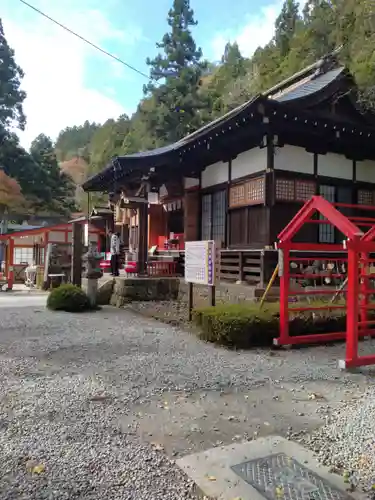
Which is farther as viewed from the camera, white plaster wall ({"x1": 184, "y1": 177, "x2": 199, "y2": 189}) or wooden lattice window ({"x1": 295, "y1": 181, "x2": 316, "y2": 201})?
white plaster wall ({"x1": 184, "y1": 177, "x2": 199, "y2": 189})

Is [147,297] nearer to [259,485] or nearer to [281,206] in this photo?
[281,206]

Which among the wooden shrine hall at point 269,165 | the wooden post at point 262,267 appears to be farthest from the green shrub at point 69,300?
the wooden post at point 262,267

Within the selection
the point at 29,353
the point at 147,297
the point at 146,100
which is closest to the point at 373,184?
the point at 147,297

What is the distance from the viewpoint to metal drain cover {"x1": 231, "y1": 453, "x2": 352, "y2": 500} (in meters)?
2.33

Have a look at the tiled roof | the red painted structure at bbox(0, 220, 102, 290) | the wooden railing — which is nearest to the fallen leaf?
the wooden railing

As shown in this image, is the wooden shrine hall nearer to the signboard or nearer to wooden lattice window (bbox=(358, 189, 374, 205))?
wooden lattice window (bbox=(358, 189, 374, 205))

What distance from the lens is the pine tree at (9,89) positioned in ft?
107

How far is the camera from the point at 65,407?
3525mm

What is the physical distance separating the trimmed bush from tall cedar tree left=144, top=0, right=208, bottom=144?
28617 mm

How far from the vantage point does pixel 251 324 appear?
5855 mm

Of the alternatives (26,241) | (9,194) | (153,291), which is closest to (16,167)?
(9,194)

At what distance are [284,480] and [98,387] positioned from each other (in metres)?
2.17

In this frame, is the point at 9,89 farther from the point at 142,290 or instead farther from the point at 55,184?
the point at 142,290

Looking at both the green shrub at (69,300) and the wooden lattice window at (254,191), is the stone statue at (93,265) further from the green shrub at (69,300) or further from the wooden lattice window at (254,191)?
the wooden lattice window at (254,191)
